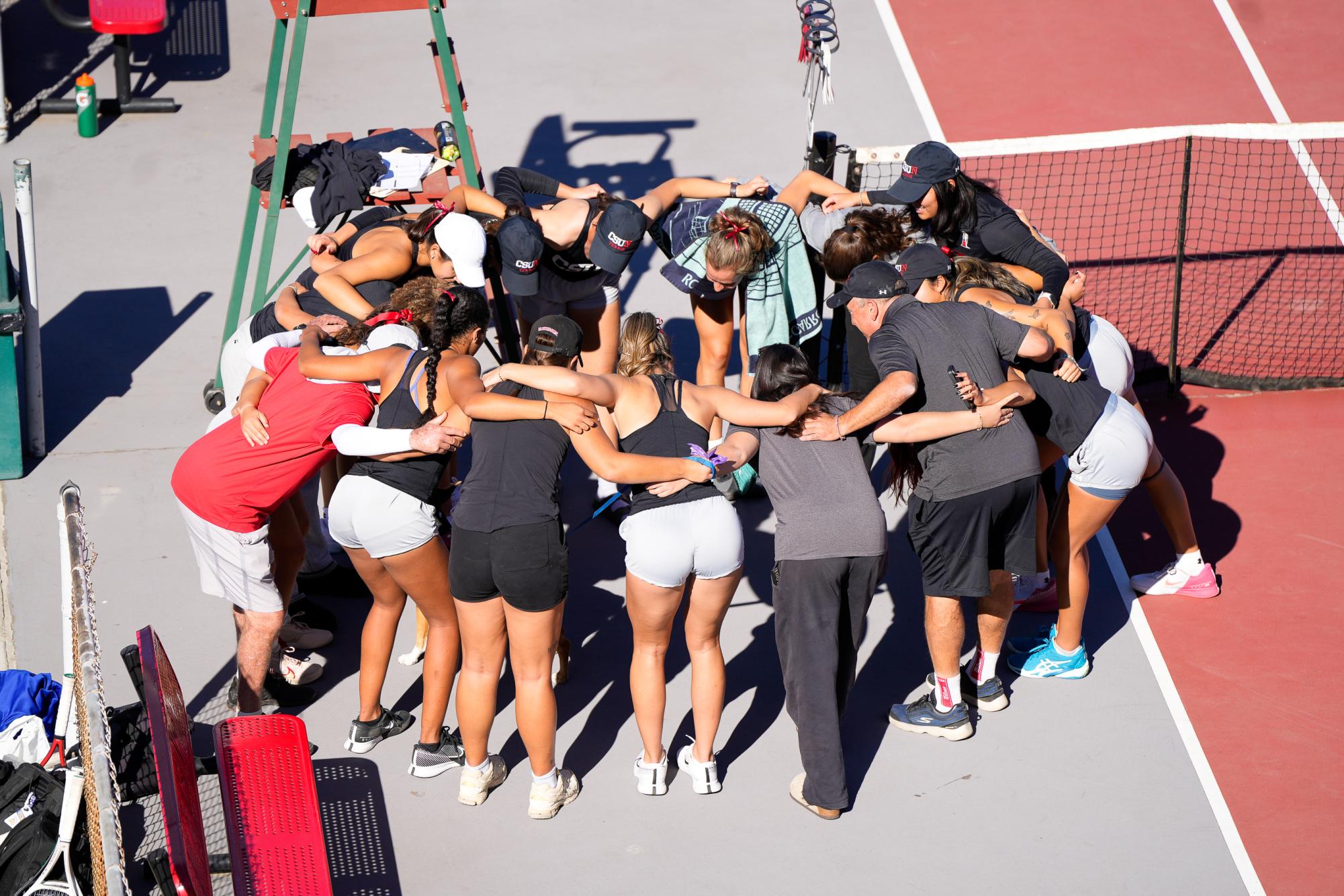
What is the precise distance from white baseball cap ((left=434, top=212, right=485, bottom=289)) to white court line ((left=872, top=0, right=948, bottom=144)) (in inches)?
221

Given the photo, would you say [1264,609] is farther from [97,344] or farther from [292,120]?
[97,344]

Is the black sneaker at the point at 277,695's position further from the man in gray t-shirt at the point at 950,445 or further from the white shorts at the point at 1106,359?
the white shorts at the point at 1106,359

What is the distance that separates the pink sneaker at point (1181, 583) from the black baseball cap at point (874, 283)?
2.40 meters

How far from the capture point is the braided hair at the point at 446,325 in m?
5.46

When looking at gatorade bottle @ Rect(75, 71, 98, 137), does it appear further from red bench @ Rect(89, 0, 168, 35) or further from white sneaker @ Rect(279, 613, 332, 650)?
white sneaker @ Rect(279, 613, 332, 650)

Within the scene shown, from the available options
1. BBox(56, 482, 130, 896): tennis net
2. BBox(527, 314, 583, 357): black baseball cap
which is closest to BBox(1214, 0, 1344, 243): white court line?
BBox(527, 314, 583, 357): black baseball cap

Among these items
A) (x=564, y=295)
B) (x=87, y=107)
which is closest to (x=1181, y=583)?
(x=564, y=295)

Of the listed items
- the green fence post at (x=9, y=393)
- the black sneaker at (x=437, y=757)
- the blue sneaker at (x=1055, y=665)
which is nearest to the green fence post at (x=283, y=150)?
the green fence post at (x=9, y=393)

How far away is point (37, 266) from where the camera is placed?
9375mm

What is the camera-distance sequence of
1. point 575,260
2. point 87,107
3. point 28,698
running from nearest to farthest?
point 28,698 < point 575,260 < point 87,107

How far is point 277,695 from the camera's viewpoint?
6098 millimetres

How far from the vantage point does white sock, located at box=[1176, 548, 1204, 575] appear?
6.84 meters

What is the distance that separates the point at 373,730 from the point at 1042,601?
11.4ft

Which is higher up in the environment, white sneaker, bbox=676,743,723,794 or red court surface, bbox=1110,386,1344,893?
red court surface, bbox=1110,386,1344,893
